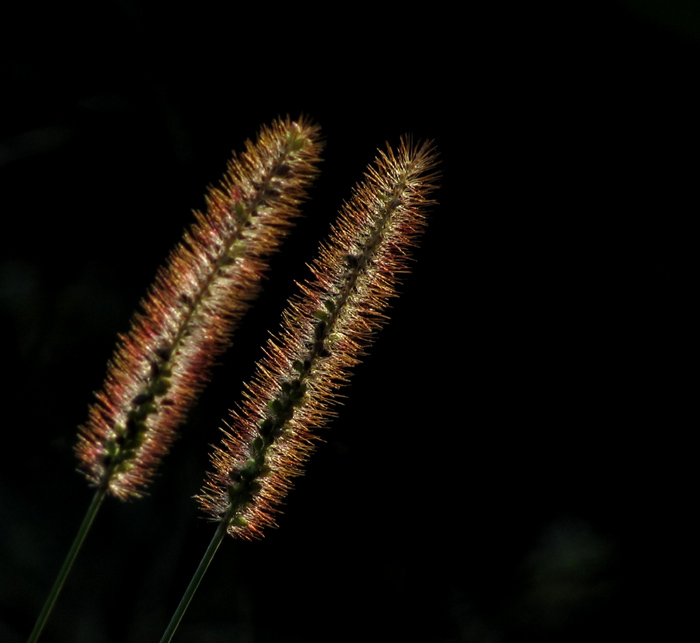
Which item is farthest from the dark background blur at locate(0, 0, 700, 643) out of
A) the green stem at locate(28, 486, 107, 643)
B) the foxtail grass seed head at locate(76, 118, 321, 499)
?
the green stem at locate(28, 486, 107, 643)

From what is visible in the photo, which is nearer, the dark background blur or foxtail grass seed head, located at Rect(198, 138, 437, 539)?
foxtail grass seed head, located at Rect(198, 138, 437, 539)

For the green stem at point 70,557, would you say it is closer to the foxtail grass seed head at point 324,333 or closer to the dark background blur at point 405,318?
the foxtail grass seed head at point 324,333

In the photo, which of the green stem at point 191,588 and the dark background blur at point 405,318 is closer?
the green stem at point 191,588

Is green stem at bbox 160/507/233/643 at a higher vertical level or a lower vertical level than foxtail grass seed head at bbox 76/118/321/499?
lower

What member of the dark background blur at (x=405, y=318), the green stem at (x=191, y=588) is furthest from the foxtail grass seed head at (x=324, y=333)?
the dark background blur at (x=405, y=318)

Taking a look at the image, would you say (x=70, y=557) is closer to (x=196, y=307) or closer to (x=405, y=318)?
(x=196, y=307)

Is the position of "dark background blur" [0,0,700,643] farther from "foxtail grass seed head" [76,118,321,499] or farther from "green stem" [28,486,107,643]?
"green stem" [28,486,107,643]
